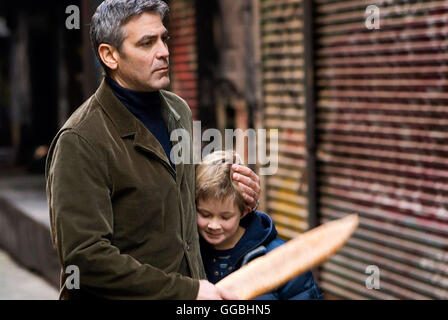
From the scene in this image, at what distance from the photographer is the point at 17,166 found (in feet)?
59.6

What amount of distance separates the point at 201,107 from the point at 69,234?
23.1 ft

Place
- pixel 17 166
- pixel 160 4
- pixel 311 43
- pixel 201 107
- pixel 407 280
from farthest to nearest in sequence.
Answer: pixel 17 166
pixel 201 107
pixel 311 43
pixel 407 280
pixel 160 4

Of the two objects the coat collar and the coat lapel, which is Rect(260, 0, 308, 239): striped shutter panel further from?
the coat collar

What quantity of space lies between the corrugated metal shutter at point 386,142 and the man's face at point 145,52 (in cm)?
340

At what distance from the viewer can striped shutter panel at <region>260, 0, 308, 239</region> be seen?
7309 millimetres

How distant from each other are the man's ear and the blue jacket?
805 mm

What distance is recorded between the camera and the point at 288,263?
234cm

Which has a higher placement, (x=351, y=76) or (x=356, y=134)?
(x=351, y=76)

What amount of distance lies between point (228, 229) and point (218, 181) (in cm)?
18

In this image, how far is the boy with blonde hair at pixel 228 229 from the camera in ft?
9.07

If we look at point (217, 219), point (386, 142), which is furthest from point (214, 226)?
point (386, 142)

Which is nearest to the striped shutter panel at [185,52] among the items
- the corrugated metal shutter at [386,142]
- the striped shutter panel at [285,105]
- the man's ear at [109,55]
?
the striped shutter panel at [285,105]

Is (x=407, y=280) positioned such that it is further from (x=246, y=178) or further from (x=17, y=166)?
(x=17, y=166)

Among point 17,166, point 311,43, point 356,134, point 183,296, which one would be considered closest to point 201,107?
point 311,43
